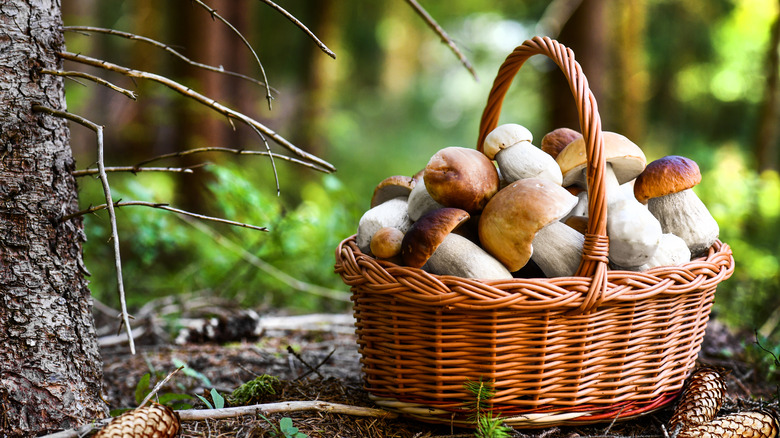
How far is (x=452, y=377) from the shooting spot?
4.78 feet

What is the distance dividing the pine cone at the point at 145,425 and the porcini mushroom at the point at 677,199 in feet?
4.69

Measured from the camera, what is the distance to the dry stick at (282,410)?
1.49 m

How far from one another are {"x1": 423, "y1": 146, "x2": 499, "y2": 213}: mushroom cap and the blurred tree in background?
15.5 inches

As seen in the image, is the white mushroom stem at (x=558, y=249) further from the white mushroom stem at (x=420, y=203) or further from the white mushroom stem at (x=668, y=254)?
the white mushroom stem at (x=420, y=203)

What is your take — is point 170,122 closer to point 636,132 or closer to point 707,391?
point 707,391

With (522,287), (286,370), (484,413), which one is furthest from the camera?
(286,370)

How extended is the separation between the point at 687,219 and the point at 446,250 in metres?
0.76

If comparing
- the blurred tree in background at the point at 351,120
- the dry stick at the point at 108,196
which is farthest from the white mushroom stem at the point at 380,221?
the dry stick at the point at 108,196

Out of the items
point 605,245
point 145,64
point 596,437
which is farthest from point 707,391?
point 145,64

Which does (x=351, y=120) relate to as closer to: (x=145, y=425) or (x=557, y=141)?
(x=557, y=141)

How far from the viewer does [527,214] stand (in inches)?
54.7

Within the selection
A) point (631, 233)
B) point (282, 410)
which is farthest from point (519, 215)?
point (282, 410)

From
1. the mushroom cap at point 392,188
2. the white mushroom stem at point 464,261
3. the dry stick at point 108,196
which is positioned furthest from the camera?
the mushroom cap at point 392,188

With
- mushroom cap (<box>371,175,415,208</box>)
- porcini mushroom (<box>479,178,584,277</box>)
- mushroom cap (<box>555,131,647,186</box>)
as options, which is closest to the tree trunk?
mushroom cap (<box>371,175,415,208</box>)
